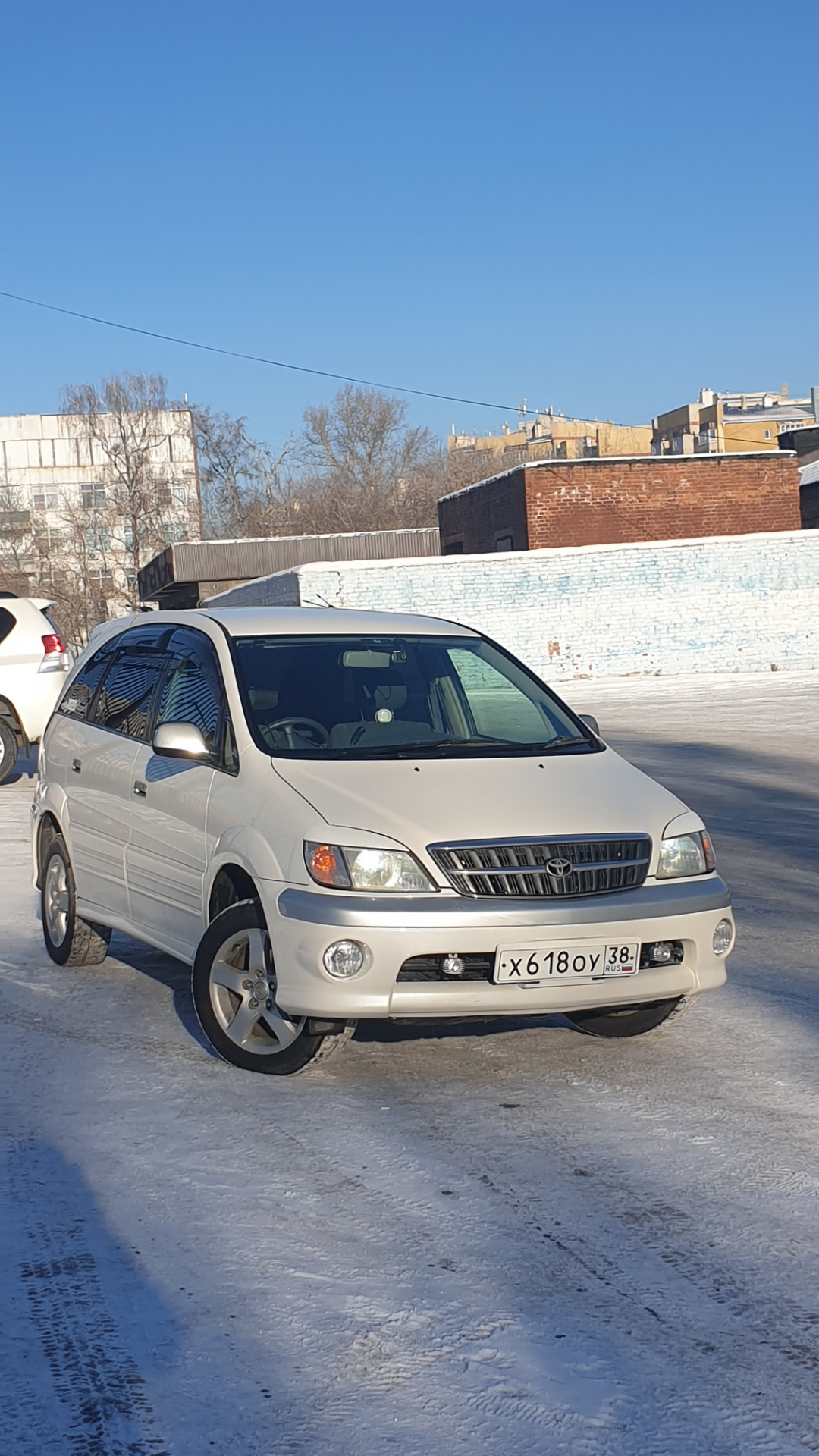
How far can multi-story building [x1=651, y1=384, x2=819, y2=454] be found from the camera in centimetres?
5956

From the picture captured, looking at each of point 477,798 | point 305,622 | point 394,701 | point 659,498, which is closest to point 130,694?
point 305,622

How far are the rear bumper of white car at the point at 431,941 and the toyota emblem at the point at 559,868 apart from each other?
0.09 m

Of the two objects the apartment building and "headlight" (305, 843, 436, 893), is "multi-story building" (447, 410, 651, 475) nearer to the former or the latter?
the apartment building

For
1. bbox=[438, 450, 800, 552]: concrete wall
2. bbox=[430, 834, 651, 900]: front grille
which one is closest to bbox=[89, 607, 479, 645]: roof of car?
bbox=[430, 834, 651, 900]: front grille

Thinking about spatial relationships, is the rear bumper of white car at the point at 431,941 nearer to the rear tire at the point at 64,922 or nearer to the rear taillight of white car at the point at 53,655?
the rear tire at the point at 64,922

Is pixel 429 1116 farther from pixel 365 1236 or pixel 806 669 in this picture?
pixel 806 669

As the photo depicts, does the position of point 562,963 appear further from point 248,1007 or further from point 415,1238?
point 415,1238

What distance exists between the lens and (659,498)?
3269cm

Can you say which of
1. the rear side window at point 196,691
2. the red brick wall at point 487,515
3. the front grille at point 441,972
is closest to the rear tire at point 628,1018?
the front grille at point 441,972

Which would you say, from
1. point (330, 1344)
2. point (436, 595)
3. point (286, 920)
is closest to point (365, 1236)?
point (330, 1344)

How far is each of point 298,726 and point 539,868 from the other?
1.30 meters

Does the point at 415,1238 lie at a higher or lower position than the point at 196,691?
lower

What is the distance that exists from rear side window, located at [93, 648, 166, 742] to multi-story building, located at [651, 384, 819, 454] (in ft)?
128

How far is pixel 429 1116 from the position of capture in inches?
191
